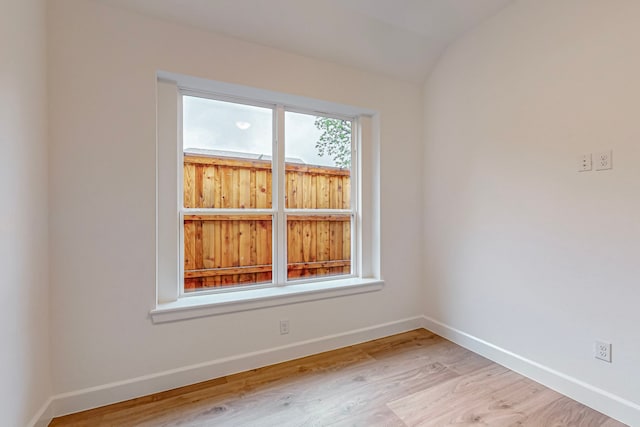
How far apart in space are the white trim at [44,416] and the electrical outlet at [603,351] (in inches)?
122

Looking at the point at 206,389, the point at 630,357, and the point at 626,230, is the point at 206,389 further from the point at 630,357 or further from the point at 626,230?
the point at 626,230

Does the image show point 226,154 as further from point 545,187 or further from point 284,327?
point 545,187

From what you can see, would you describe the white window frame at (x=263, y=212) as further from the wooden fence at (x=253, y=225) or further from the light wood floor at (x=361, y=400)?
the light wood floor at (x=361, y=400)

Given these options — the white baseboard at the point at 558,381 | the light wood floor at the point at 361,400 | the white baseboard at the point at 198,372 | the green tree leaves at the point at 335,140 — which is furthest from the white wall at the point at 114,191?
the white baseboard at the point at 558,381

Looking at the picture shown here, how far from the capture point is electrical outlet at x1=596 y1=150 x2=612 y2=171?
5.48 feet

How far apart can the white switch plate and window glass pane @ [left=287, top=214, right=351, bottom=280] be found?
70.6 inches

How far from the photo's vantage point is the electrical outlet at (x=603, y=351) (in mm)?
1678

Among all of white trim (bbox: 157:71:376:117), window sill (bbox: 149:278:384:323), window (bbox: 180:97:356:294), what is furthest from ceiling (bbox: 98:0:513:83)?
window sill (bbox: 149:278:384:323)

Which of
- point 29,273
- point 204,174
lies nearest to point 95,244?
point 29,273

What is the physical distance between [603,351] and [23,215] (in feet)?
10.6

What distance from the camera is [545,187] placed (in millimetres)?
1968

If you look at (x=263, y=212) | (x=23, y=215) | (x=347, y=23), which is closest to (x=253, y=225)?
(x=263, y=212)

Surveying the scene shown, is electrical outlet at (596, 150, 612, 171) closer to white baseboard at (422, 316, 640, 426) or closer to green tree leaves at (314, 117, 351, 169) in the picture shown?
white baseboard at (422, 316, 640, 426)

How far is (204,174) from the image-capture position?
2266 mm
